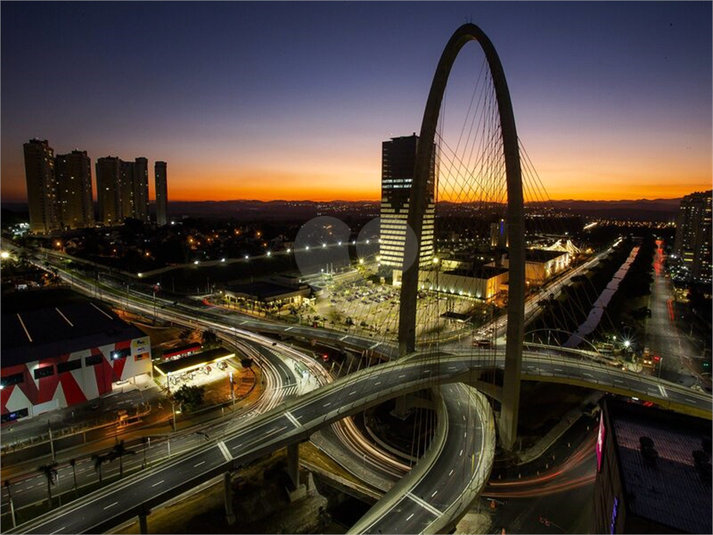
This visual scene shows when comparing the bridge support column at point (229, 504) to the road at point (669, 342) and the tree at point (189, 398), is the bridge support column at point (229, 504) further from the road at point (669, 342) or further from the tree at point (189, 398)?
the road at point (669, 342)

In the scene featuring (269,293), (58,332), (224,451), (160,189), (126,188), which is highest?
(160,189)

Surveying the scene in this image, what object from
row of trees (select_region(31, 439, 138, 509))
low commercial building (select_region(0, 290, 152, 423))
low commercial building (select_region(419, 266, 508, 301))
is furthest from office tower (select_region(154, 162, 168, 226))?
row of trees (select_region(31, 439, 138, 509))

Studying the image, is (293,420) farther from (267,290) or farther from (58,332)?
(267,290)

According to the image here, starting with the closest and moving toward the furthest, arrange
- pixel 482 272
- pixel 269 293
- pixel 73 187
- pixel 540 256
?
pixel 269 293, pixel 482 272, pixel 540 256, pixel 73 187

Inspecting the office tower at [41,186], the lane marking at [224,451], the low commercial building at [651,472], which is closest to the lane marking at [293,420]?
the lane marking at [224,451]

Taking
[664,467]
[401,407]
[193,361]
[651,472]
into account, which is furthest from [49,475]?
[664,467]

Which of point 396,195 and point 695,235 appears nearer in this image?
point 396,195

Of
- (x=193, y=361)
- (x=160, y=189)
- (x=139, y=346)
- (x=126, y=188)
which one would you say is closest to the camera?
(x=139, y=346)

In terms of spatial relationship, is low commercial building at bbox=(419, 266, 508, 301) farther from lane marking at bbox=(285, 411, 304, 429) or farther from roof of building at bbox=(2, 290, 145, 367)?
roof of building at bbox=(2, 290, 145, 367)
